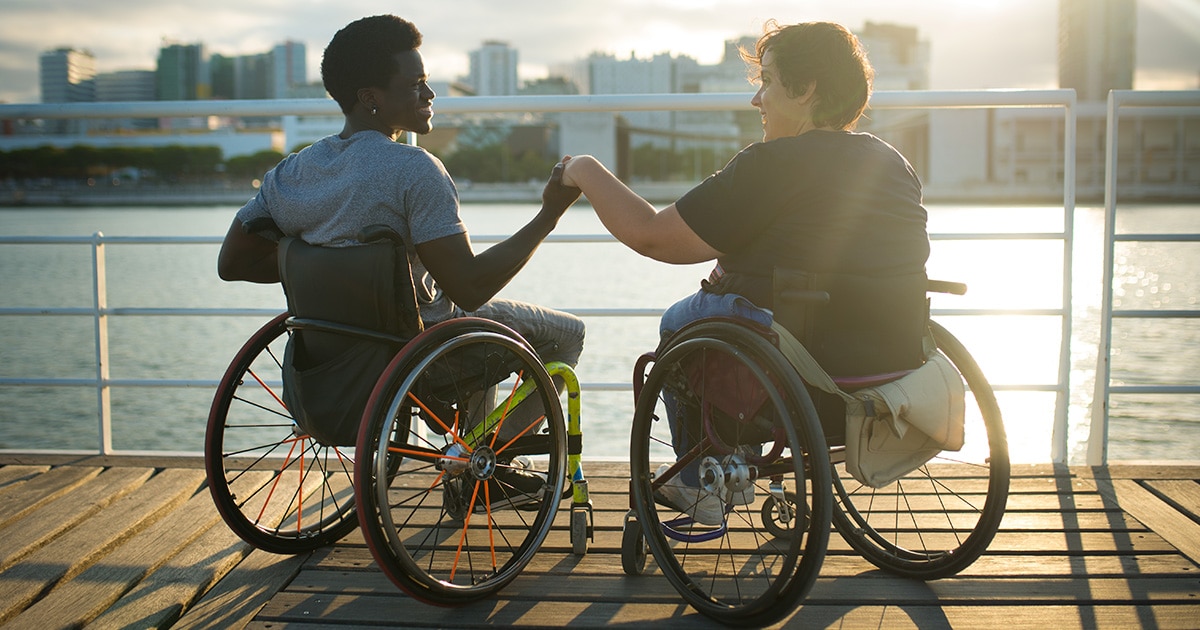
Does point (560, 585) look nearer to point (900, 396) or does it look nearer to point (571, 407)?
point (571, 407)

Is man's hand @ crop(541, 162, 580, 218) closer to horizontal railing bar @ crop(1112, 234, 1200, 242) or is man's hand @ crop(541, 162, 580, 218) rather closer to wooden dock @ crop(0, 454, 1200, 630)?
Answer: wooden dock @ crop(0, 454, 1200, 630)

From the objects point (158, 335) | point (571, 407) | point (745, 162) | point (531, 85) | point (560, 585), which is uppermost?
point (531, 85)

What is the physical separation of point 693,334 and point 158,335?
15.6 m

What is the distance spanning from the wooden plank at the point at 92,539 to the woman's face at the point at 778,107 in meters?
1.44

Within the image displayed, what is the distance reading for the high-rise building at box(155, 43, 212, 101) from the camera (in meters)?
98.1

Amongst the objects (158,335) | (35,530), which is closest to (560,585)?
(35,530)

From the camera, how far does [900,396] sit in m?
1.47

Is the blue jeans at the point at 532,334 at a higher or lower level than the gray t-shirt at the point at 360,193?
lower

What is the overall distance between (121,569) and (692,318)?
3.74ft

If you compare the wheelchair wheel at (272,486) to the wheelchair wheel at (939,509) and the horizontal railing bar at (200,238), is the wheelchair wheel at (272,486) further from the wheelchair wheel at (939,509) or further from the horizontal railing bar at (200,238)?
the wheelchair wheel at (939,509)

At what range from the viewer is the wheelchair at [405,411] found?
1.52 m

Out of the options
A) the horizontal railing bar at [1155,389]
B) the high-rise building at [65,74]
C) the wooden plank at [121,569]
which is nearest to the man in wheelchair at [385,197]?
the wooden plank at [121,569]

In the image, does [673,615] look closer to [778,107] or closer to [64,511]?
[778,107]

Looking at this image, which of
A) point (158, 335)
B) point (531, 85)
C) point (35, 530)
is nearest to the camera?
point (35, 530)
